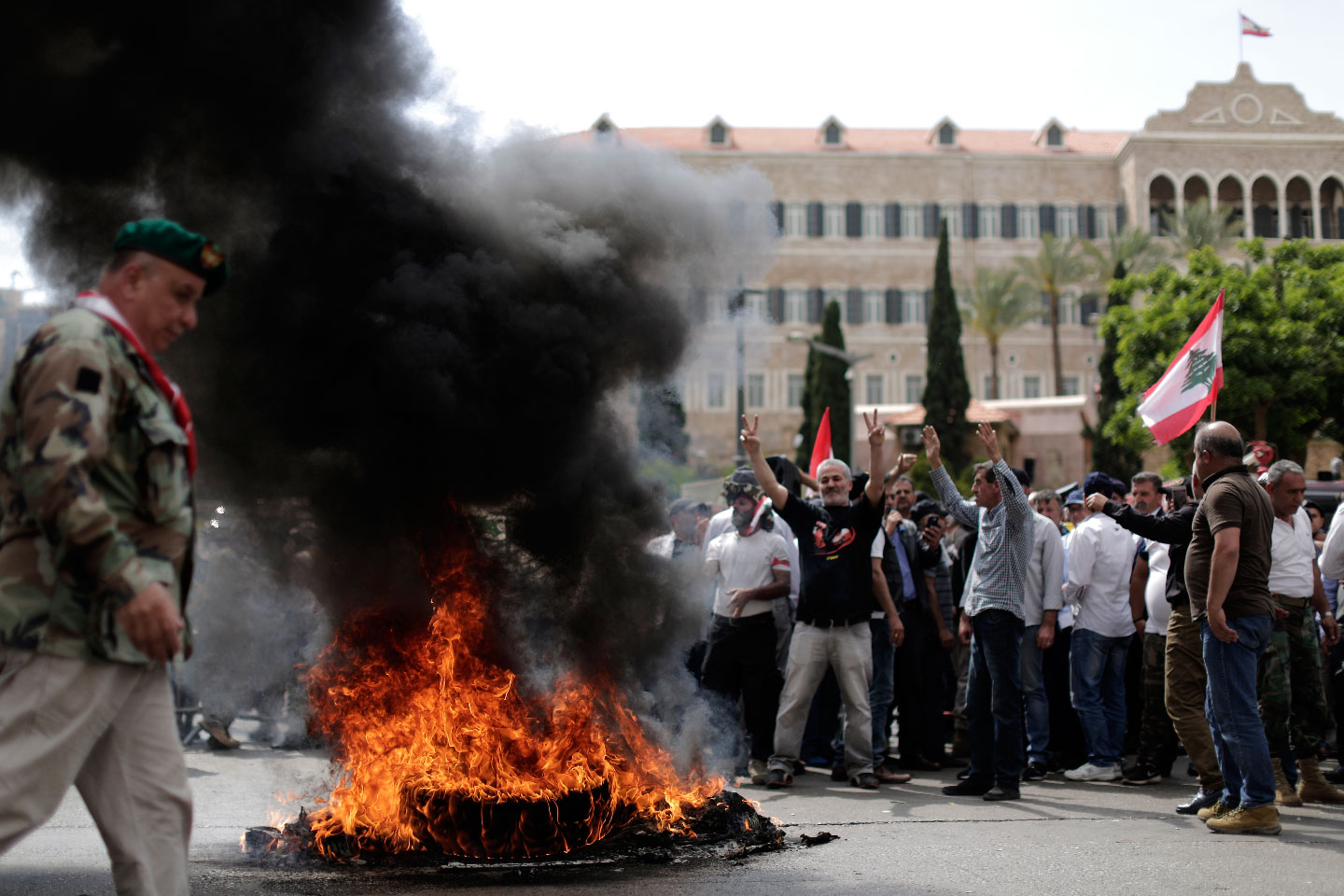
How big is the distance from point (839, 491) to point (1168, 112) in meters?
55.3

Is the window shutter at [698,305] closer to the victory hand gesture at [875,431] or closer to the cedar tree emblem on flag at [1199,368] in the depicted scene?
the victory hand gesture at [875,431]

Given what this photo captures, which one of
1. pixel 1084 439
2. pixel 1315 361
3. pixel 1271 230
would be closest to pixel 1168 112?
pixel 1271 230

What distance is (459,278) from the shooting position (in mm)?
6469

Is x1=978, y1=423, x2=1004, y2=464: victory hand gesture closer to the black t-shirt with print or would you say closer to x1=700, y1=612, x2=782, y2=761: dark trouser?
the black t-shirt with print

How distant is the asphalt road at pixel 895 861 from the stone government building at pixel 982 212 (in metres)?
49.2

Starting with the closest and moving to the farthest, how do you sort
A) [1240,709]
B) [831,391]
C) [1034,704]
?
1. [1240,709]
2. [1034,704]
3. [831,391]

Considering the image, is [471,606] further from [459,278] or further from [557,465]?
[459,278]

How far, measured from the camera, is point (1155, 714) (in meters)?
8.46

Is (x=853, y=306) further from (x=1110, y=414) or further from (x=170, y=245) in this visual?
(x=170, y=245)

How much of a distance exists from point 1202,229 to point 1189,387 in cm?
4430

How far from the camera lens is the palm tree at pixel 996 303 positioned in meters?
50.9

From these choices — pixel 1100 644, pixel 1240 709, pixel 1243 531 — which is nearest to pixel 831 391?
pixel 1100 644

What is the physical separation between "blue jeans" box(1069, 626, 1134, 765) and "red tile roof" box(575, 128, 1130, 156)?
49916mm

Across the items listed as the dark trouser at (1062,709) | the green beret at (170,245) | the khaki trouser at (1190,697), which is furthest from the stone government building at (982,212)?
the green beret at (170,245)
